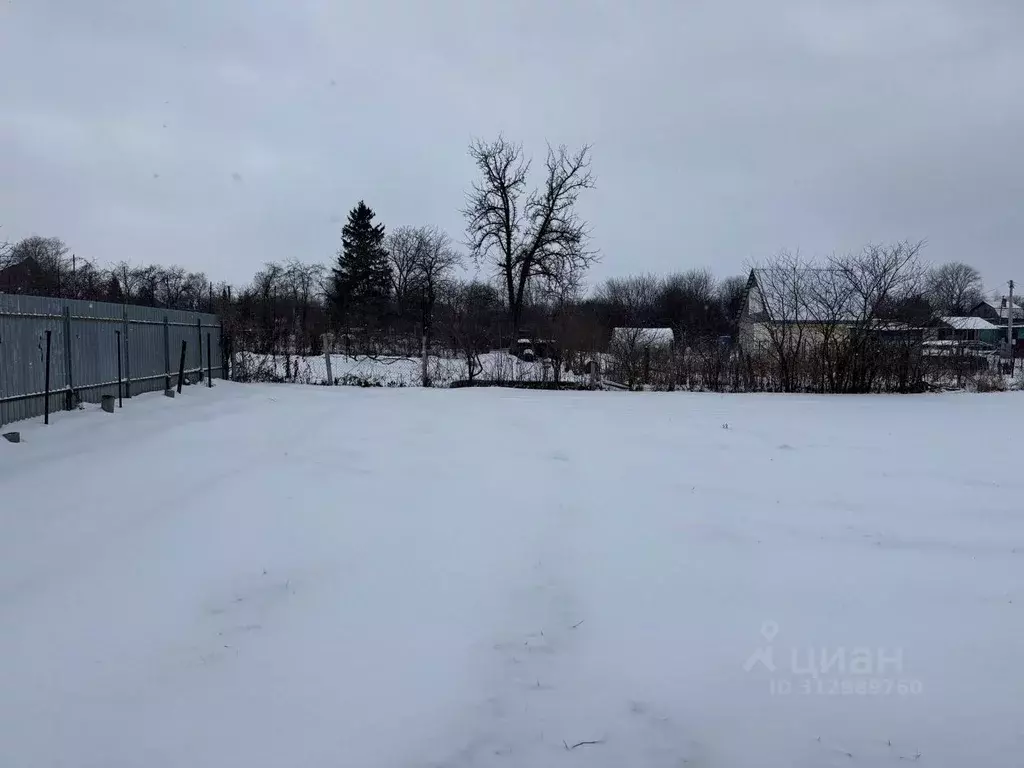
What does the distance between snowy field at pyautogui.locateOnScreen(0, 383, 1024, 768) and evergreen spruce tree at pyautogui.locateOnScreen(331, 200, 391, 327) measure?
39.8m

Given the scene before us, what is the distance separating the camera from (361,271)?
152ft

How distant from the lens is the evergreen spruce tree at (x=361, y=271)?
152ft

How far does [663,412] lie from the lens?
1237 cm

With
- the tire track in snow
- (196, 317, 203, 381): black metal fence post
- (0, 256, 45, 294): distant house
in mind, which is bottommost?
the tire track in snow

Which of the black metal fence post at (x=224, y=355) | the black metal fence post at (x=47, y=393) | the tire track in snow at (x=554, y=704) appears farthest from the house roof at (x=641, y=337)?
the tire track in snow at (x=554, y=704)

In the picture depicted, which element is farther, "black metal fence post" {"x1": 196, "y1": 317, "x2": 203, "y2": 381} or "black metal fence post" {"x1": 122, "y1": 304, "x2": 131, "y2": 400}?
"black metal fence post" {"x1": 196, "y1": 317, "x2": 203, "y2": 381}

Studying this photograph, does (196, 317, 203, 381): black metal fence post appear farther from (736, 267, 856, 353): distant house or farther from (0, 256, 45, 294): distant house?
(0, 256, 45, 294): distant house

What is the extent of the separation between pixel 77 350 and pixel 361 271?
1476 inches

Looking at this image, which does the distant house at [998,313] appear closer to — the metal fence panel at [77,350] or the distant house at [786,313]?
the distant house at [786,313]

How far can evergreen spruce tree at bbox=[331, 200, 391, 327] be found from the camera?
46312mm

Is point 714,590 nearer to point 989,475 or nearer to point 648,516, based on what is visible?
point 648,516

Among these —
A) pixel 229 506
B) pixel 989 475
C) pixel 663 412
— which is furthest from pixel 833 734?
pixel 663 412

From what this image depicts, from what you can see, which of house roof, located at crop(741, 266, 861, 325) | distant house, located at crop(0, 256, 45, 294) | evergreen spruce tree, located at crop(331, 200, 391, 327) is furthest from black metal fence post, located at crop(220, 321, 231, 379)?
evergreen spruce tree, located at crop(331, 200, 391, 327)

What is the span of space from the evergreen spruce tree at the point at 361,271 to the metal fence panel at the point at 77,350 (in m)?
32.8
